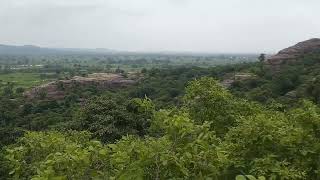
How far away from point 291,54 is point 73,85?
25746mm

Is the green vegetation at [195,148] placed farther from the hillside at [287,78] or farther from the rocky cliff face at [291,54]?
the rocky cliff face at [291,54]

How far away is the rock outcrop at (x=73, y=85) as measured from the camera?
53.1m

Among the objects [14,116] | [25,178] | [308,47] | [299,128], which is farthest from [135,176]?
[308,47]

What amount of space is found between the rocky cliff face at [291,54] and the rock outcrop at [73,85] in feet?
56.8

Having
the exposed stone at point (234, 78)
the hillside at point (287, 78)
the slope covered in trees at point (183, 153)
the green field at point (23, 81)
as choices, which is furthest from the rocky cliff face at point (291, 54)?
the slope covered in trees at point (183, 153)

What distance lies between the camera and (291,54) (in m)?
54.3

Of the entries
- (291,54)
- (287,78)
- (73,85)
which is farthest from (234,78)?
(73,85)

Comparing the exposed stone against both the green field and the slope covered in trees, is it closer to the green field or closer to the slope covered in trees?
the green field

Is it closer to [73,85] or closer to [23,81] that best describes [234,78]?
[73,85]

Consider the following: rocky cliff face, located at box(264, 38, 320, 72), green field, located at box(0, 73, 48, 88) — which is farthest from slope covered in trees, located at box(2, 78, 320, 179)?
green field, located at box(0, 73, 48, 88)

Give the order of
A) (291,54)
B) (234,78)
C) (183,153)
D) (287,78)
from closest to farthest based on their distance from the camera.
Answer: (183,153) → (287,78) → (234,78) → (291,54)

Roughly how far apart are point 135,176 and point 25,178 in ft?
7.50

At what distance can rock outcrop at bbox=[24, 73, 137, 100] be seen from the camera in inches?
2089

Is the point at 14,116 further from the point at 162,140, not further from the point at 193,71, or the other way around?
the point at 162,140
